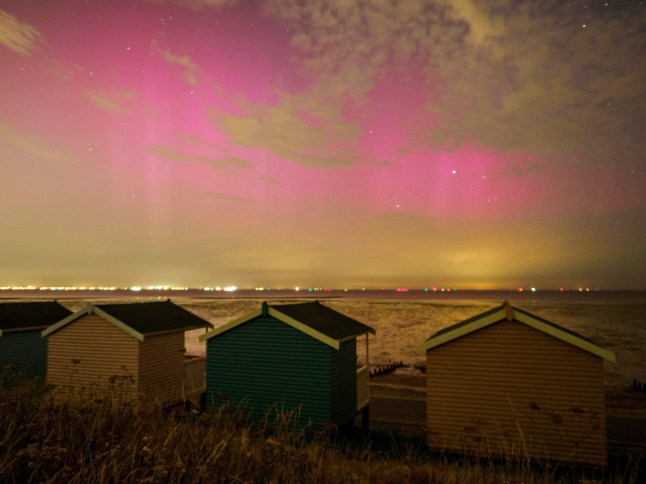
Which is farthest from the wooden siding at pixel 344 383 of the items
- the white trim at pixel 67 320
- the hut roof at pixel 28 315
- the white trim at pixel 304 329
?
the hut roof at pixel 28 315

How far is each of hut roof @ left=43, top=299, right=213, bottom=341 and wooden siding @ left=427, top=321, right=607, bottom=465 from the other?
1106 centimetres

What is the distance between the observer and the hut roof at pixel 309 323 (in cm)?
1565

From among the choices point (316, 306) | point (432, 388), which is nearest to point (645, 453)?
point (432, 388)

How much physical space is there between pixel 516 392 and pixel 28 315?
22148 mm

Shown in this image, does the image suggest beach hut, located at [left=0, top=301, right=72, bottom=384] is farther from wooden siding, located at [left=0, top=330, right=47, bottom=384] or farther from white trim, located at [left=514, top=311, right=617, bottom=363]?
white trim, located at [left=514, top=311, right=617, bottom=363]

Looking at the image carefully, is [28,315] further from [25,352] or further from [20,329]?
[25,352]

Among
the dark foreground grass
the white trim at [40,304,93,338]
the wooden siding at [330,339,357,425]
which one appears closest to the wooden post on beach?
the wooden siding at [330,339,357,425]

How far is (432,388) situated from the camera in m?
14.0

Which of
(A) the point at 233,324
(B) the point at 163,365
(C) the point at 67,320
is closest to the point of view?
(A) the point at 233,324

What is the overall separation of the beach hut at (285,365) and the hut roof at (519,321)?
3.57 metres

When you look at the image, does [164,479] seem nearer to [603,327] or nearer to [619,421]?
[619,421]

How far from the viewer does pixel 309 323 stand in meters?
16.2

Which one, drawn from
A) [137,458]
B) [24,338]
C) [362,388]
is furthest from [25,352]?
[137,458]

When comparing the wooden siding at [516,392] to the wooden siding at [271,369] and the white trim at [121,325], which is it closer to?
the wooden siding at [271,369]
